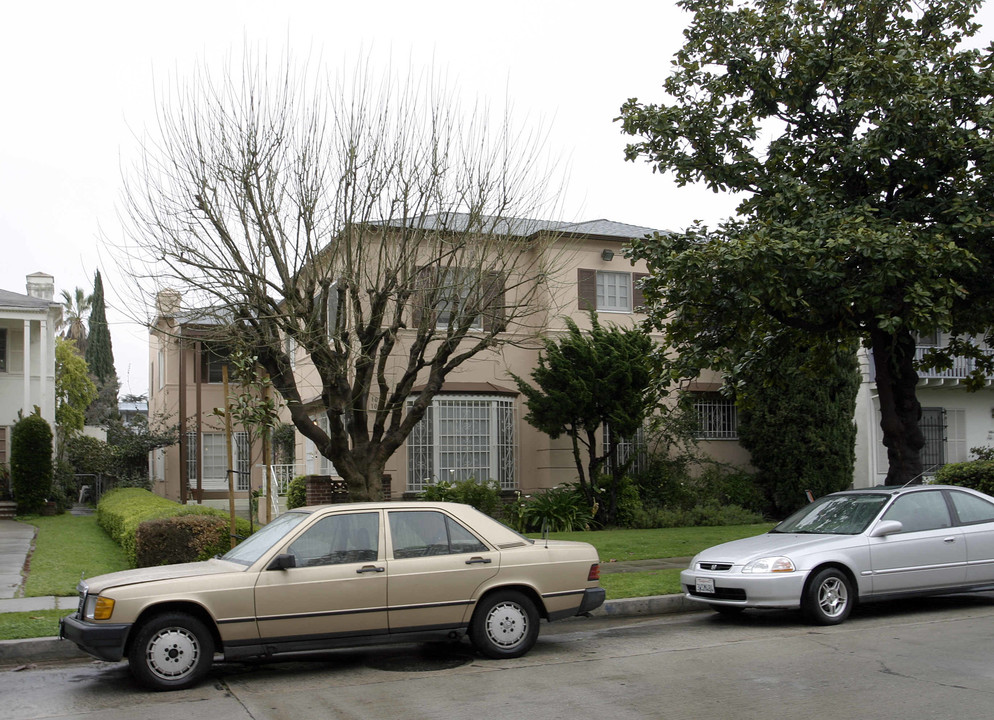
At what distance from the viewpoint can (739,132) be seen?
45.8 feet

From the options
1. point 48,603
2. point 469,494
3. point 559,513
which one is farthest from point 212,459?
point 48,603

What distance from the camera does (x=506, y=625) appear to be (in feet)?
27.7

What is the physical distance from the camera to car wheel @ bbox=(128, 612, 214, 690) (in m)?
7.35

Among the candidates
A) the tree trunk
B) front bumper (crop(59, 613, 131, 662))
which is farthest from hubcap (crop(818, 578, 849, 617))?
front bumper (crop(59, 613, 131, 662))

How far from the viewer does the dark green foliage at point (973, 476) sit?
700 inches

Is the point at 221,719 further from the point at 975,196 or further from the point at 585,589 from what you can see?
the point at 975,196

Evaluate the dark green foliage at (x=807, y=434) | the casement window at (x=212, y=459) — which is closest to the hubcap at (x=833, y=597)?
the dark green foliage at (x=807, y=434)

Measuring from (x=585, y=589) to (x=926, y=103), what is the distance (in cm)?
820

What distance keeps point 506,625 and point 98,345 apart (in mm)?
52253

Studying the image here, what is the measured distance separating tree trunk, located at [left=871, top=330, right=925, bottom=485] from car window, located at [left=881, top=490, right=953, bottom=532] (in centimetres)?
330

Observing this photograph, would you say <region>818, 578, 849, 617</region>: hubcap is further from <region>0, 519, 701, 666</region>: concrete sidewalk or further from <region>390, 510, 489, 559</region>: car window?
<region>390, 510, 489, 559</region>: car window

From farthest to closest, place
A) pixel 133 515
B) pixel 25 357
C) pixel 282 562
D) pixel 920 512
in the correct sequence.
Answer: pixel 25 357, pixel 133 515, pixel 920 512, pixel 282 562

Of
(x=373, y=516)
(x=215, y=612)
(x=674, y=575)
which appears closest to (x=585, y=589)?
(x=373, y=516)

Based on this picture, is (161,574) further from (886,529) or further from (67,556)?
(67,556)
